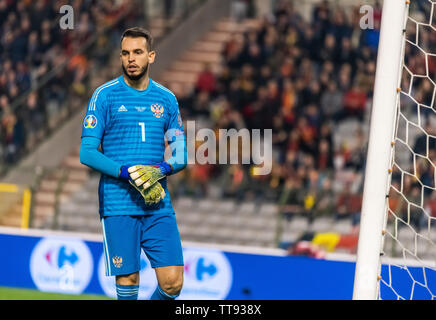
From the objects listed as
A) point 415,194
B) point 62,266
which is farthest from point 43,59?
point 415,194

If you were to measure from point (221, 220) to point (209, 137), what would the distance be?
1.86 m

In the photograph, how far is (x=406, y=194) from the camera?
9.97 m

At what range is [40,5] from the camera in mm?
15008

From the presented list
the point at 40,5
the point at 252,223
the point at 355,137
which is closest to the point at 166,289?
the point at 252,223

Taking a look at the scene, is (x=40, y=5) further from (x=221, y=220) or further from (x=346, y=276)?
(x=346, y=276)

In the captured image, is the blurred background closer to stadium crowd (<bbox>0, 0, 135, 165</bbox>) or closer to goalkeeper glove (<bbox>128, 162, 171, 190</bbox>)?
stadium crowd (<bbox>0, 0, 135, 165</bbox>)

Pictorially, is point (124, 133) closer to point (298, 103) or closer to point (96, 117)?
point (96, 117)

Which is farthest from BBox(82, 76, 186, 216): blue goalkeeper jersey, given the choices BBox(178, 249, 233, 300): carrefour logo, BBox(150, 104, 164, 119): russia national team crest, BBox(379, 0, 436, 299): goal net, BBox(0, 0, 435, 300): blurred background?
BBox(0, 0, 435, 300): blurred background

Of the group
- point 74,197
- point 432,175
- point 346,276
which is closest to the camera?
point 346,276

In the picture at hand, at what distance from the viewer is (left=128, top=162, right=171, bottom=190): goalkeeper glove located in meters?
4.93

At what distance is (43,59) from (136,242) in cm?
993

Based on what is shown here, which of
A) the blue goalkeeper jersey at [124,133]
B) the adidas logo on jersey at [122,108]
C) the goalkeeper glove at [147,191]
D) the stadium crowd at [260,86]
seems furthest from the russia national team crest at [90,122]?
the stadium crowd at [260,86]

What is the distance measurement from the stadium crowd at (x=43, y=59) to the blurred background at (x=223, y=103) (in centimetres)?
2

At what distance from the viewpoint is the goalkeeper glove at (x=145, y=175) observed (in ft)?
16.2
